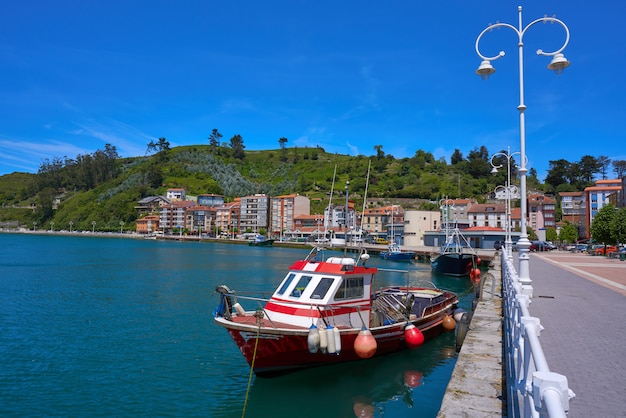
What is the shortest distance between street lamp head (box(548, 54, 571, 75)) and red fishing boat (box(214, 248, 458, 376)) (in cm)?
821

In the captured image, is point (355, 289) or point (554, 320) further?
point (355, 289)

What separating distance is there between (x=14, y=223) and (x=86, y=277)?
179912mm

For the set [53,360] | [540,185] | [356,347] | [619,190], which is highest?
[540,185]

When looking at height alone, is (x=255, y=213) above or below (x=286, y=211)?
below

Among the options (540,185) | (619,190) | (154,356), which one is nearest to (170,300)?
(154,356)

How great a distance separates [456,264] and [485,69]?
1459 inches

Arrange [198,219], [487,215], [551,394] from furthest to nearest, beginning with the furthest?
[198,219], [487,215], [551,394]

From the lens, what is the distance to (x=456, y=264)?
46.5 meters

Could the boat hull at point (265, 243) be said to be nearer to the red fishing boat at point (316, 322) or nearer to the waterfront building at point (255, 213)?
the waterfront building at point (255, 213)

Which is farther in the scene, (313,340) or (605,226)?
(605,226)

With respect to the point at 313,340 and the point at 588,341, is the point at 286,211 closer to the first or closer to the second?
the point at 313,340

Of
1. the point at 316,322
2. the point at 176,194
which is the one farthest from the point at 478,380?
the point at 176,194

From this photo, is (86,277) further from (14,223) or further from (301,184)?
(14,223)

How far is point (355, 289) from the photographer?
50.8 feet
